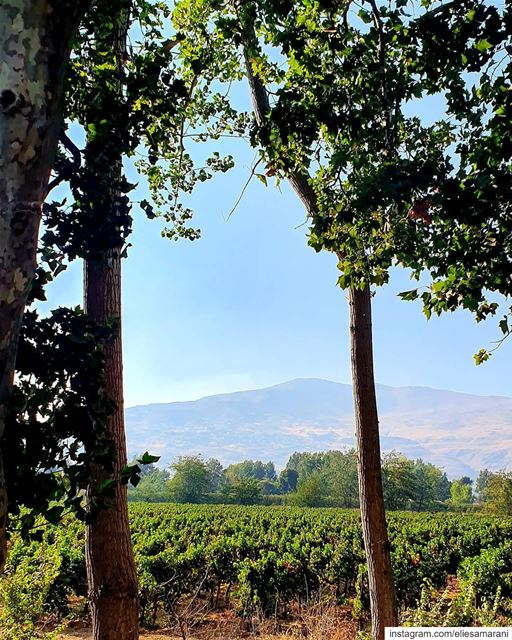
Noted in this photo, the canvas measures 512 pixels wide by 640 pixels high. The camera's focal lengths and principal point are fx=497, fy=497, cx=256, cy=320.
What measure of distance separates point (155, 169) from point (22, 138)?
274 centimetres

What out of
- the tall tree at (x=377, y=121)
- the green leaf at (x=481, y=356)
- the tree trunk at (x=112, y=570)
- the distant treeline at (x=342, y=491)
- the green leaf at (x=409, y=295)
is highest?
the tall tree at (x=377, y=121)

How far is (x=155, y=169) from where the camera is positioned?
3.94 m

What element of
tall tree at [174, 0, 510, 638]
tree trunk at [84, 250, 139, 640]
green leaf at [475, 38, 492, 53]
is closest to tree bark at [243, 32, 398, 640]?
tall tree at [174, 0, 510, 638]

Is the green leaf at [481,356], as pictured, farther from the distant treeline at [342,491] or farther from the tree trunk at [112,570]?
the distant treeline at [342,491]

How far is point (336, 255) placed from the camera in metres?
5.03

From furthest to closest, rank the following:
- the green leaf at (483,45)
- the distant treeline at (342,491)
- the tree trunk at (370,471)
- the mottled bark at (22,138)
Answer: the distant treeline at (342,491) → the tree trunk at (370,471) → the green leaf at (483,45) → the mottled bark at (22,138)

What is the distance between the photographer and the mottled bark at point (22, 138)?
128 centimetres

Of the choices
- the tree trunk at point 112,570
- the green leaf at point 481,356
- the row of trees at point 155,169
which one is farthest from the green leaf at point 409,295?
the tree trunk at point 112,570

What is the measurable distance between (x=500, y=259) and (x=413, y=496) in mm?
59144

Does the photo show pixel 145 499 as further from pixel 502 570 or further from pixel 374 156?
pixel 374 156

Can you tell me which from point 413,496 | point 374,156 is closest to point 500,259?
point 374,156

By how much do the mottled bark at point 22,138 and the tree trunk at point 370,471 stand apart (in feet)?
11.4

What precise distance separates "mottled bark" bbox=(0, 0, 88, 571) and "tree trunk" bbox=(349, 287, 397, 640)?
11.4ft

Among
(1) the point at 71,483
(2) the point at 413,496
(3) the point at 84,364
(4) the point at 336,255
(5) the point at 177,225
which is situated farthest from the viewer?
(2) the point at 413,496
